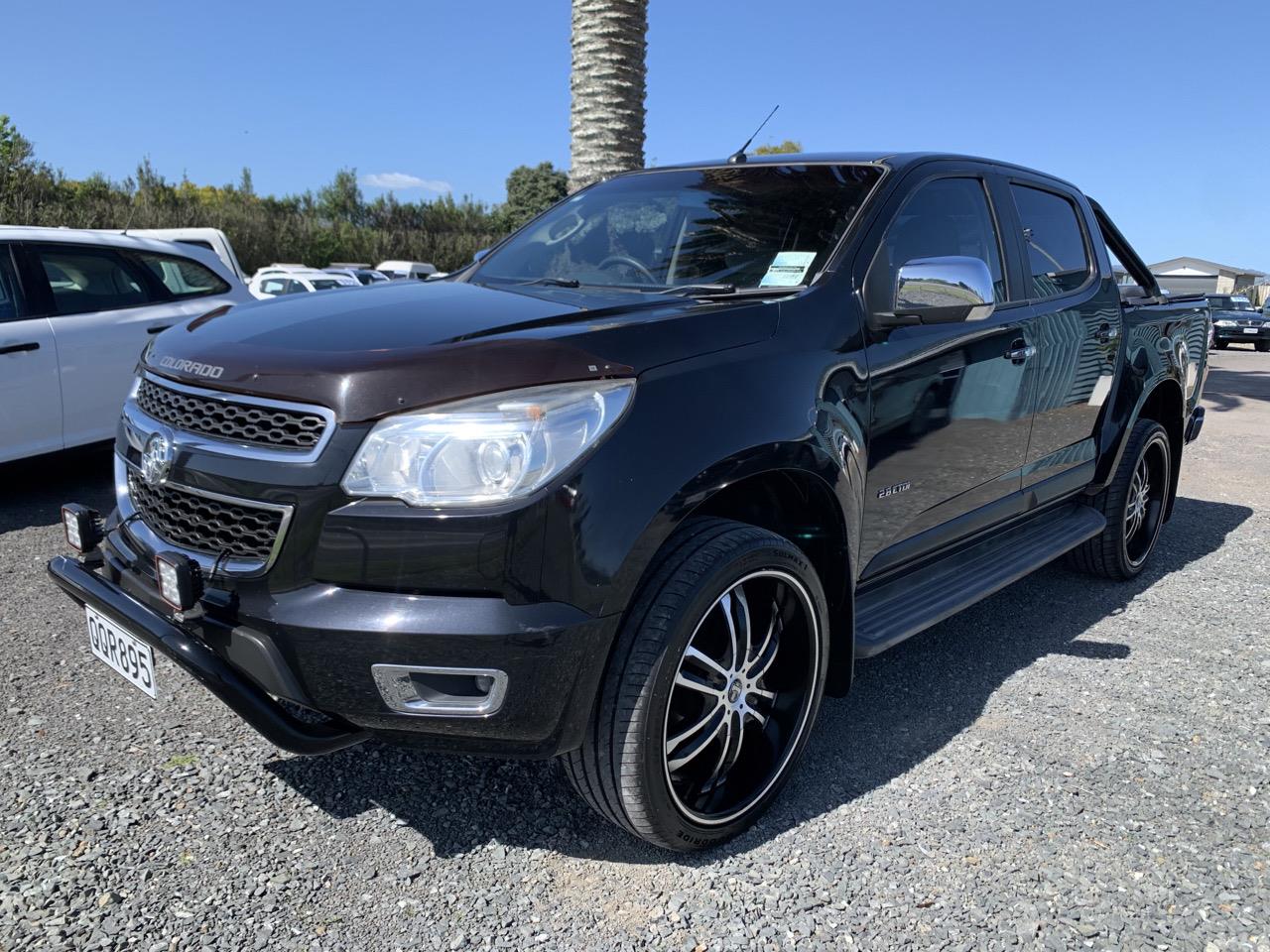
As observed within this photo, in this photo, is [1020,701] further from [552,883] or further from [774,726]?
[552,883]

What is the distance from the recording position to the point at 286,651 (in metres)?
2.12

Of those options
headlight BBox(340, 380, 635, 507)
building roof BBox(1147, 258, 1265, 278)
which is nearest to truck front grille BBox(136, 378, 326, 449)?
headlight BBox(340, 380, 635, 507)

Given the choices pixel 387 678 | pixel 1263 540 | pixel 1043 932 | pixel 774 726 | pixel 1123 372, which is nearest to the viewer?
pixel 387 678

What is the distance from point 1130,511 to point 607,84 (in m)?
5.38

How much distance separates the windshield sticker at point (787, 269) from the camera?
2939 millimetres

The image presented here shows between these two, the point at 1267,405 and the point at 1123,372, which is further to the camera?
the point at 1267,405

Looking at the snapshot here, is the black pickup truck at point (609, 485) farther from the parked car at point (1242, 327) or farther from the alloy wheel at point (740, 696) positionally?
the parked car at point (1242, 327)

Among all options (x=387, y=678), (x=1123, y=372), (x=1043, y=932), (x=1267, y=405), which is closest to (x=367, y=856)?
(x=387, y=678)

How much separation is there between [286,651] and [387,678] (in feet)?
0.75

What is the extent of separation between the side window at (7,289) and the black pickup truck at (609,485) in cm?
318

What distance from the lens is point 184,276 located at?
641 centimetres

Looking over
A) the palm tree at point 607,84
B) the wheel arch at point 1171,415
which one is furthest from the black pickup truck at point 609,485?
the palm tree at point 607,84

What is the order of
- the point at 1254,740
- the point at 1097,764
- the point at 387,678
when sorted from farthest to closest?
the point at 1254,740, the point at 1097,764, the point at 387,678

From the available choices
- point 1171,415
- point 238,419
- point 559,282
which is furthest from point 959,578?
point 238,419
